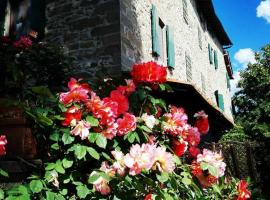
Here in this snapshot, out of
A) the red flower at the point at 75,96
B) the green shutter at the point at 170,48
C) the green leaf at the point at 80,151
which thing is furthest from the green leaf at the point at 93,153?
the green shutter at the point at 170,48

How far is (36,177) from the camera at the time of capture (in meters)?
2.38

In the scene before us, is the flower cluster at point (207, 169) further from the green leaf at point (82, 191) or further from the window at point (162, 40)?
the window at point (162, 40)

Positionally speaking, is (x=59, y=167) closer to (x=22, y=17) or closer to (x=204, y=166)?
(x=204, y=166)

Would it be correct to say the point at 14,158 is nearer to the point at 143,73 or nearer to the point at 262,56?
the point at 143,73

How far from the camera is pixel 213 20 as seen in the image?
1600 cm

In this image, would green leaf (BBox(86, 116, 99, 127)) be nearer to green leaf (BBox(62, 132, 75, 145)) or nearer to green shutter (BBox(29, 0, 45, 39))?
green leaf (BBox(62, 132, 75, 145))

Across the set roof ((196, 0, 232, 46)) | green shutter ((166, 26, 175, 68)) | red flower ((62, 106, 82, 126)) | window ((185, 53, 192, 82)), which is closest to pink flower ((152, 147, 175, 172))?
red flower ((62, 106, 82, 126))

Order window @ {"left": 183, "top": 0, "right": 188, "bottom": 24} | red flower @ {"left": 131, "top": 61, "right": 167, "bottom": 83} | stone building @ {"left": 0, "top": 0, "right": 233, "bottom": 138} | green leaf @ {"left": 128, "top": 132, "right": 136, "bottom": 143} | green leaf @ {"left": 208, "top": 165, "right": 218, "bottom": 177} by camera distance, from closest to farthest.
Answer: green leaf @ {"left": 128, "top": 132, "right": 136, "bottom": 143} < green leaf @ {"left": 208, "top": 165, "right": 218, "bottom": 177} < red flower @ {"left": 131, "top": 61, "right": 167, "bottom": 83} < stone building @ {"left": 0, "top": 0, "right": 233, "bottom": 138} < window @ {"left": 183, "top": 0, "right": 188, "bottom": 24}

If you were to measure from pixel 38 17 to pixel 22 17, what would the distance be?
53cm

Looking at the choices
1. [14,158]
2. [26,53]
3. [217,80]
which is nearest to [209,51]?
[217,80]

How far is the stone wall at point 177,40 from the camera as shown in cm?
659

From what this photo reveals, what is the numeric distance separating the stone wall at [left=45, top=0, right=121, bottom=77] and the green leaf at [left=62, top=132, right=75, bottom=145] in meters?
3.71

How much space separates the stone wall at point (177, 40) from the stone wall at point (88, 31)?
0.16 meters

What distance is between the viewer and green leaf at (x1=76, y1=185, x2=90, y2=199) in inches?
91.3
